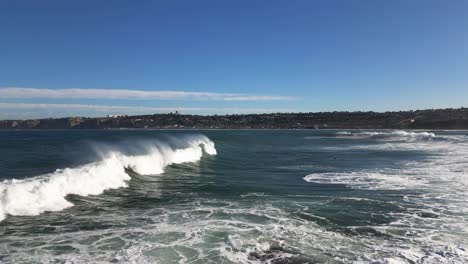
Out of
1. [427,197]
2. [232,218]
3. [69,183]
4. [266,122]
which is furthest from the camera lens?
[266,122]

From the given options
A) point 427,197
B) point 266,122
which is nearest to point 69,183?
point 427,197

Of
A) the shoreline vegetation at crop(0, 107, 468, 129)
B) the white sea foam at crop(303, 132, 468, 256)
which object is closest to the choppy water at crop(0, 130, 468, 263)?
the white sea foam at crop(303, 132, 468, 256)

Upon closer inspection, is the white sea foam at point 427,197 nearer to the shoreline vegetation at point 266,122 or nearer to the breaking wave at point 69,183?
the breaking wave at point 69,183

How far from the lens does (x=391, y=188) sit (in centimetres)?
1827

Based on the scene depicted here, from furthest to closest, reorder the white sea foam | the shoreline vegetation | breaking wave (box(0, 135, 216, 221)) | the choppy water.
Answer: the shoreline vegetation, breaking wave (box(0, 135, 216, 221)), the white sea foam, the choppy water

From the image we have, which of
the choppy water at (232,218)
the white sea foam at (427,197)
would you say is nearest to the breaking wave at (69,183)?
the choppy water at (232,218)

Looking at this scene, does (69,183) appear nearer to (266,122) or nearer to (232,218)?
(232,218)

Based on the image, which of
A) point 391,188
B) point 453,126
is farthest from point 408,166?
point 453,126

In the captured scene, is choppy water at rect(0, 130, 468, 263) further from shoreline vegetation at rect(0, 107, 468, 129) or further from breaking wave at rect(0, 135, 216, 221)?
shoreline vegetation at rect(0, 107, 468, 129)

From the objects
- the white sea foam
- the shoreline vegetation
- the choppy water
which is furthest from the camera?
the shoreline vegetation

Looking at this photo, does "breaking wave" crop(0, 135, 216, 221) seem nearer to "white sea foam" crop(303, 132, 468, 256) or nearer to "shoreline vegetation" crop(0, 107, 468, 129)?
"white sea foam" crop(303, 132, 468, 256)

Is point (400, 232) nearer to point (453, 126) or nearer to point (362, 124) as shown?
point (453, 126)

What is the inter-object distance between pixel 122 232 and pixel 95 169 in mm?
9282

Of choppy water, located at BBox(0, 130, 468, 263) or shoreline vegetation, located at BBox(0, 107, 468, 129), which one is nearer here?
choppy water, located at BBox(0, 130, 468, 263)
